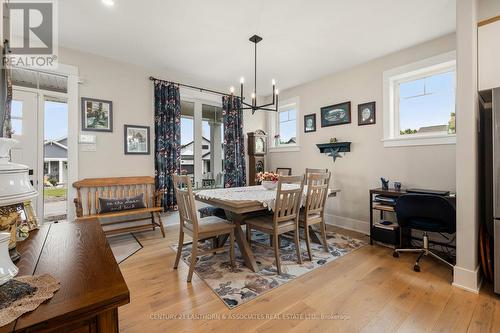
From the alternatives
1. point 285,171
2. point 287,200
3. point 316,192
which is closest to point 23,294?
point 287,200

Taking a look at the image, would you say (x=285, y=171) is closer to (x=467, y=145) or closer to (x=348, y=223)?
(x=348, y=223)

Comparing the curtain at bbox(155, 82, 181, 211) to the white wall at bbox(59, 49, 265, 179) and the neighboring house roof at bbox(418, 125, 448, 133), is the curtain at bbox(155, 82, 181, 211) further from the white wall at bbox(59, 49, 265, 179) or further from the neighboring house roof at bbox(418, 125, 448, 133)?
the neighboring house roof at bbox(418, 125, 448, 133)

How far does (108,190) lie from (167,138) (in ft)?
3.96

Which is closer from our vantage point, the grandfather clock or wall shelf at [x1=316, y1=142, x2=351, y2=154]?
wall shelf at [x1=316, y1=142, x2=351, y2=154]

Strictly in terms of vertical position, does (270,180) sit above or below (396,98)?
below

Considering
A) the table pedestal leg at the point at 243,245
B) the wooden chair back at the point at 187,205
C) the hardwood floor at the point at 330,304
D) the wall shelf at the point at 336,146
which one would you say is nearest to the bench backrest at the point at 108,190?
the hardwood floor at the point at 330,304

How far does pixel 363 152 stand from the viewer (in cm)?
372

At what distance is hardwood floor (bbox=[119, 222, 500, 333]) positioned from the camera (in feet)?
5.32

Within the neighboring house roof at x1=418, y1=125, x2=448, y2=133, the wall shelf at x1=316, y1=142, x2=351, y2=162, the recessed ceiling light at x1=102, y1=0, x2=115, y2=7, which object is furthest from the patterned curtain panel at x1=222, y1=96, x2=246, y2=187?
the neighboring house roof at x1=418, y1=125, x2=448, y2=133

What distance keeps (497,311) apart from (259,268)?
1909mm

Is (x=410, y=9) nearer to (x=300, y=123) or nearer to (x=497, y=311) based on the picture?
(x=300, y=123)

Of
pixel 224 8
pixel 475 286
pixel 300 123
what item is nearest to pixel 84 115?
pixel 224 8

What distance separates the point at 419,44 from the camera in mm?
3113

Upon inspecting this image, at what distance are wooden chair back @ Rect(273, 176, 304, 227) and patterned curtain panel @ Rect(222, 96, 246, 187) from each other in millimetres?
2356
